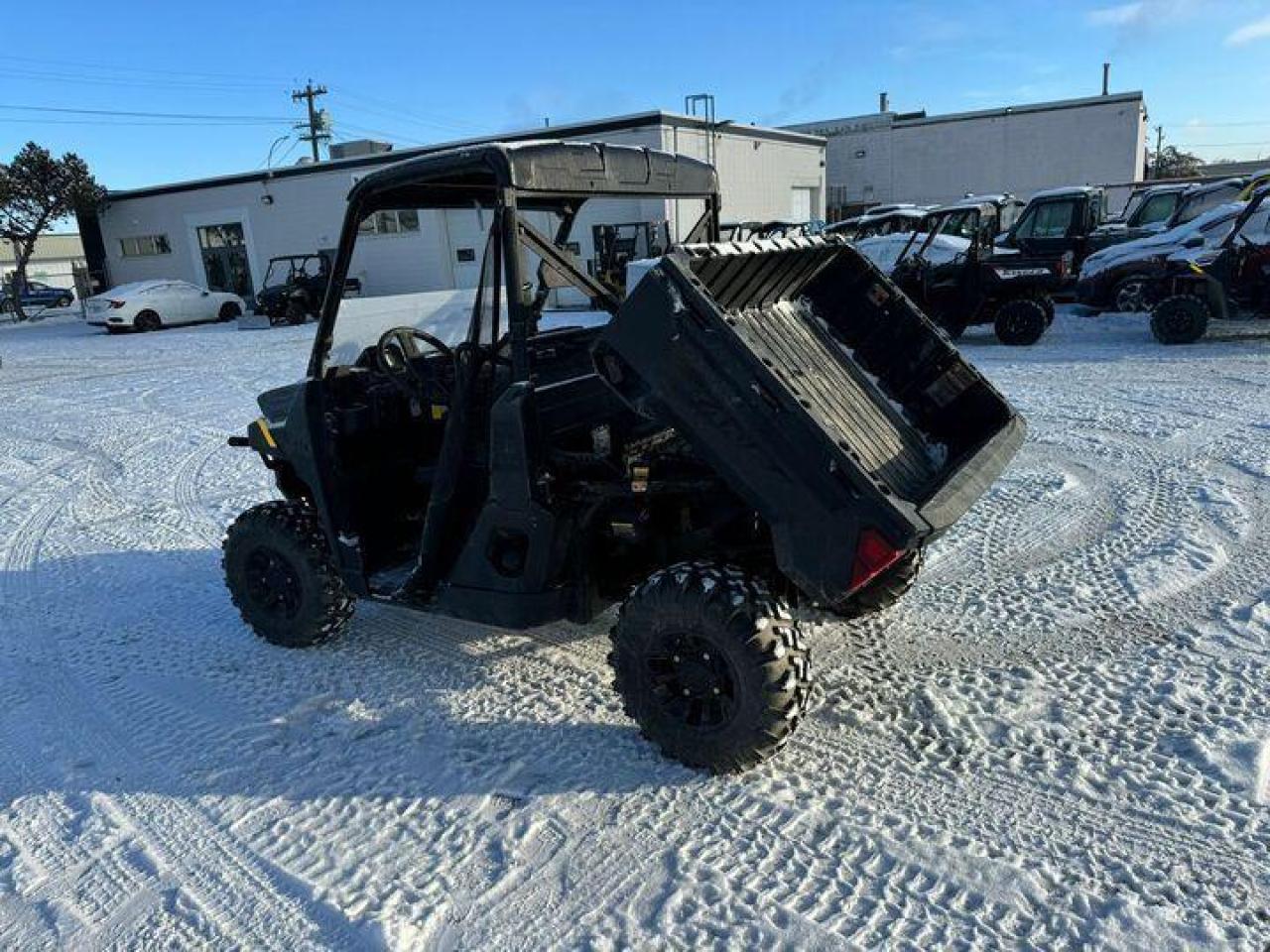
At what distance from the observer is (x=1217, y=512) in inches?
206

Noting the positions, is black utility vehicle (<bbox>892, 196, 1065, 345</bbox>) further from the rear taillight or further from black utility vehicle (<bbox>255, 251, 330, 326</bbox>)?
black utility vehicle (<bbox>255, 251, 330, 326</bbox>)

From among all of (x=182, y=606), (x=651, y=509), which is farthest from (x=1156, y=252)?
(x=182, y=606)

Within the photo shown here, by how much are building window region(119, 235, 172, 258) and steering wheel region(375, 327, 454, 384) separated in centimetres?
3218

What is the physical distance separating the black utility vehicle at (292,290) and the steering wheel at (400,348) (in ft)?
62.7

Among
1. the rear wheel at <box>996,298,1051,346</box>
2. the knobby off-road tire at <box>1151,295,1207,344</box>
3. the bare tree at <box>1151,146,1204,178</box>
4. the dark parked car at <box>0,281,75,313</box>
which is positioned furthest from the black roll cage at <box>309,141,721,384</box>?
the bare tree at <box>1151,146,1204,178</box>

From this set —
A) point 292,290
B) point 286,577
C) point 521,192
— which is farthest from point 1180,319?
point 292,290

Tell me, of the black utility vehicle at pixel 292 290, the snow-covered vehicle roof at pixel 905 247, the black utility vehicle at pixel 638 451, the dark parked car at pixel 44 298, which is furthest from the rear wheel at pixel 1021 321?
the dark parked car at pixel 44 298

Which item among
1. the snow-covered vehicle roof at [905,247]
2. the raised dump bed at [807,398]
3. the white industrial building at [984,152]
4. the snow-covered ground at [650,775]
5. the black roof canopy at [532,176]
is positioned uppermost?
the white industrial building at [984,152]

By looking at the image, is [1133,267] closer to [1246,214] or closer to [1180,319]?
[1246,214]

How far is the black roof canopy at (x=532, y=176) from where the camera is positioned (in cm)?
306

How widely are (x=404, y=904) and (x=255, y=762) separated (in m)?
1.06

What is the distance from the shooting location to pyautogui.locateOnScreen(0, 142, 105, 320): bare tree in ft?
98.1

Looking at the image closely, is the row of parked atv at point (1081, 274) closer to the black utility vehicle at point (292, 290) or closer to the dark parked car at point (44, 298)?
the black utility vehicle at point (292, 290)

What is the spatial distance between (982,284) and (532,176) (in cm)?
1008
